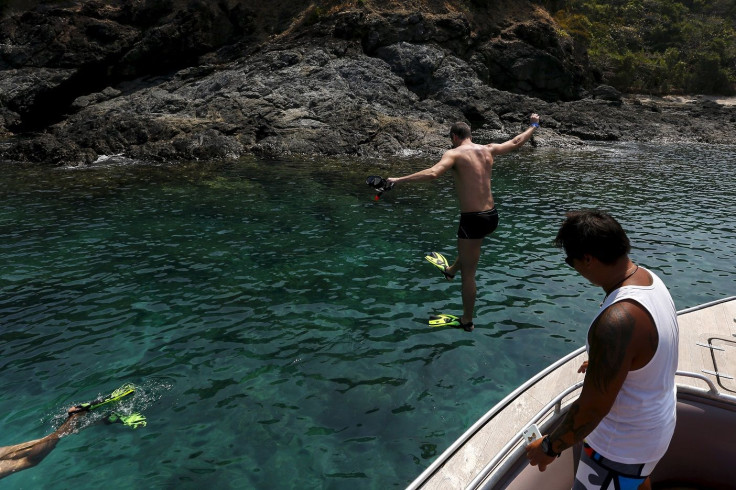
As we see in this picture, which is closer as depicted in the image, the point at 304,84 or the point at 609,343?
the point at 609,343

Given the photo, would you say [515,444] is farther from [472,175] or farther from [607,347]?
[472,175]

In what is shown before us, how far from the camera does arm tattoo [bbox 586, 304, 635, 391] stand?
2551 millimetres

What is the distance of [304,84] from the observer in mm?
36594

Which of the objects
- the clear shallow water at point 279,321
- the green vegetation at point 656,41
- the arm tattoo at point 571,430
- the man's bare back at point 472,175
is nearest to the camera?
the arm tattoo at point 571,430

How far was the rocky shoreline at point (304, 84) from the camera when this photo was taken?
32281 mm

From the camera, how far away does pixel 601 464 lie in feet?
9.60

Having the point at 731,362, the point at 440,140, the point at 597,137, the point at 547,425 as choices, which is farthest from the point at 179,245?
the point at 597,137

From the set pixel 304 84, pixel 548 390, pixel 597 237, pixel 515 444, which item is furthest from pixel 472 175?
pixel 304 84

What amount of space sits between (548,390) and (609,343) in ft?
7.14

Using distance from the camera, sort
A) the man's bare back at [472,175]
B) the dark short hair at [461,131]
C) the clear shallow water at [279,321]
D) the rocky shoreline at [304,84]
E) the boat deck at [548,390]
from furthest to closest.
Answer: the rocky shoreline at [304,84] → the dark short hair at [461,131] → the man's bare back at [472,175] → the clear shallow water at [279,321] → the boat deck at [548,390]

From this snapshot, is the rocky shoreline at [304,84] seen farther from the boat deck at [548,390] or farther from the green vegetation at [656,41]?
the boat deck at [548,390]

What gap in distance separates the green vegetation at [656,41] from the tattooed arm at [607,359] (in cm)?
5748

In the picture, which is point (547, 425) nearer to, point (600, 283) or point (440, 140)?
point (600, 283)

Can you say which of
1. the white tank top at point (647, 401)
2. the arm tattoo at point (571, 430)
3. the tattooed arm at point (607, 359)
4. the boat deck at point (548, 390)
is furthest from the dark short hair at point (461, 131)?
the arm tattoo at point (571, 430)
